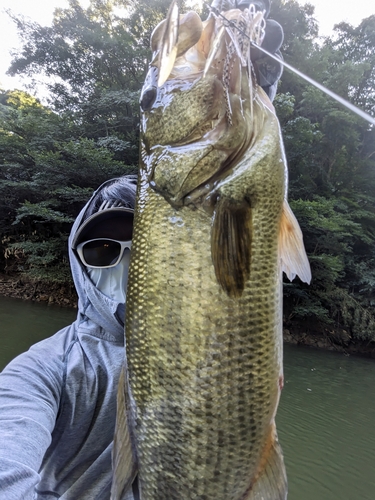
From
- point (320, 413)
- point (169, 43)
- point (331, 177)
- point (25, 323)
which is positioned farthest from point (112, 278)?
point (331, 177)

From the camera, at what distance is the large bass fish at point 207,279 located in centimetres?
117

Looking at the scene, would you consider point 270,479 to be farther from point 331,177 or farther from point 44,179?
point 331,177

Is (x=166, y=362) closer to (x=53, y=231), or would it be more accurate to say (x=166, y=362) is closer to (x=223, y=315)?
(x=223, y=315)

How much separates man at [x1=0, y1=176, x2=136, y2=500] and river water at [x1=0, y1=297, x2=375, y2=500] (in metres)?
4.84

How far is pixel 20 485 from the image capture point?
102cm

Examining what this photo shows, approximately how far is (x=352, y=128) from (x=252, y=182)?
2151 cm

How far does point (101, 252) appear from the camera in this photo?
179cm

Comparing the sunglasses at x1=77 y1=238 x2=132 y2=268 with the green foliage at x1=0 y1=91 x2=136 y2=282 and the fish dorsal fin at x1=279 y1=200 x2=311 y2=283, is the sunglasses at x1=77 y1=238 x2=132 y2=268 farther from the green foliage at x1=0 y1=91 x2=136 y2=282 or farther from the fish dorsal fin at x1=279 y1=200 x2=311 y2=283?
the green foliage at x1=0 y1=91 x2=136 y2=282

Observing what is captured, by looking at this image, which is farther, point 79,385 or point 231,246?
point 79,385

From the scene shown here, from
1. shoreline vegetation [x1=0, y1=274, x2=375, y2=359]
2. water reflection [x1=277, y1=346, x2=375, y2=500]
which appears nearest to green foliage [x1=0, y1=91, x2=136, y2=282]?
shoreline vegetation [x1=0, y1=274, x2=375, y2=359]

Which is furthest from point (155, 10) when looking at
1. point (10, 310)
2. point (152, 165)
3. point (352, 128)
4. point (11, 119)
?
point (152, 165)

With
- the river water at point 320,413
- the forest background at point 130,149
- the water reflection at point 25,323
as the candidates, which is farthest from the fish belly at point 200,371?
the forest background at point 130,149

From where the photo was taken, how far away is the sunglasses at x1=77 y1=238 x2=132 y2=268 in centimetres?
178

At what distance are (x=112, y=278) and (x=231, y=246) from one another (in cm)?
83
